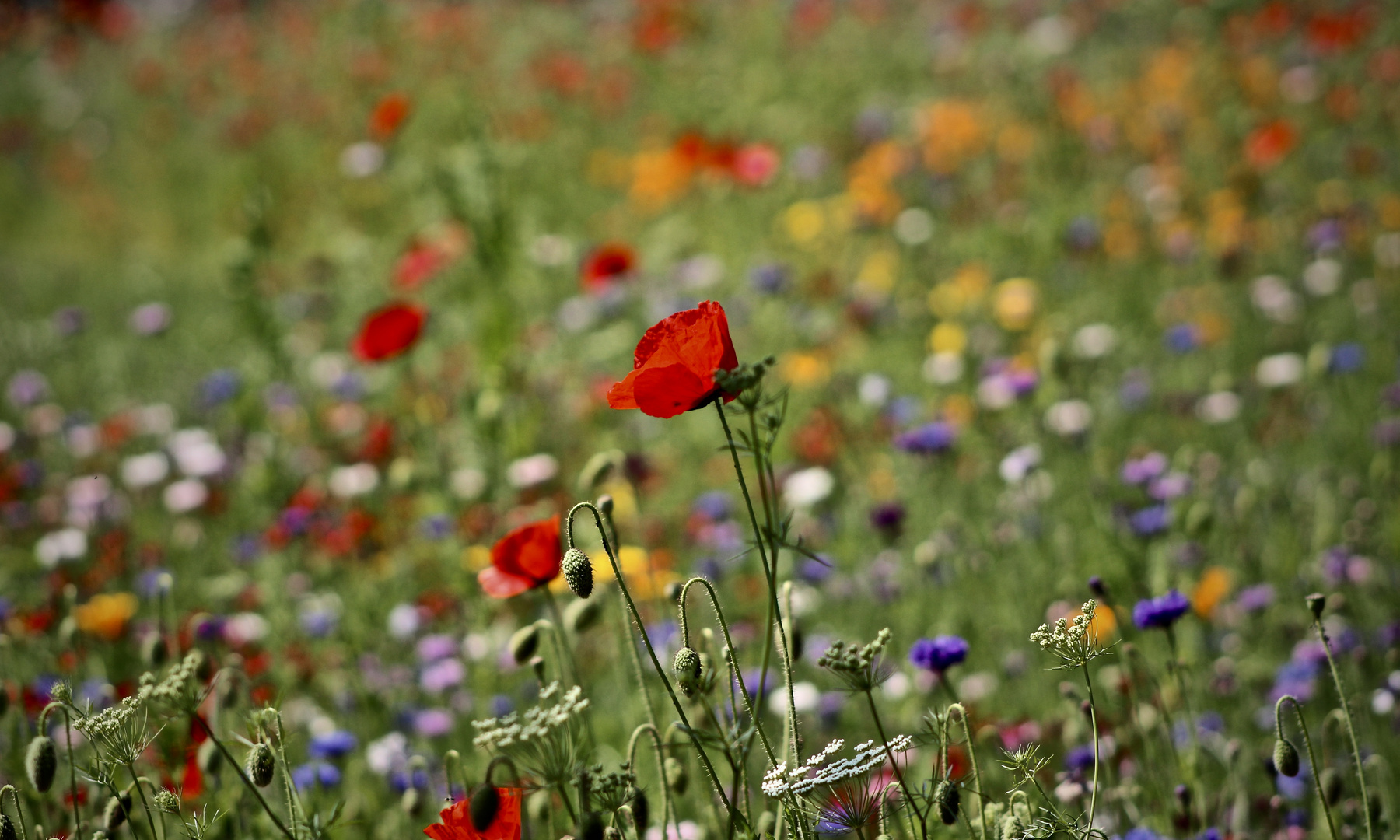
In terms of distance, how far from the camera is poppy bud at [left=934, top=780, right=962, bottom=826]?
4.44 feet

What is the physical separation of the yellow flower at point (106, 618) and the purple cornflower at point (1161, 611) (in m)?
2.42

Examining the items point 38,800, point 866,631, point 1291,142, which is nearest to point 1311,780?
point 866,631

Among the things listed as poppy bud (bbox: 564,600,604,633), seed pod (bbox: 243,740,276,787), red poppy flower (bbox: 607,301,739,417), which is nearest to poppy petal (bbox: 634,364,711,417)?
red poppy flower (bbox: 607,301,739,417)

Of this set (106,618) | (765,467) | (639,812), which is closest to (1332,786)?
(639,812)

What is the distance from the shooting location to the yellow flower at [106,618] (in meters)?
2.84

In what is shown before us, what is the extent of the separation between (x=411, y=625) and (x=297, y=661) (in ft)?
0.95

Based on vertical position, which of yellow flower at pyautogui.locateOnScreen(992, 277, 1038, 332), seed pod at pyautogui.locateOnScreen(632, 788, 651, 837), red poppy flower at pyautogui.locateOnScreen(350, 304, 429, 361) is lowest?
seed pod at pyautogui.locateOnScreen(632, 788, 651, 837)

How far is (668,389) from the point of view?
52.6 inches

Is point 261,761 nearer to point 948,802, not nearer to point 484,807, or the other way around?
point 484,807

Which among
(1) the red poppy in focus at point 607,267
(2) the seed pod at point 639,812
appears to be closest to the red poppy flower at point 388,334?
(1) the red poppy in focus at point 607,267

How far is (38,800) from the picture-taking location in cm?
193

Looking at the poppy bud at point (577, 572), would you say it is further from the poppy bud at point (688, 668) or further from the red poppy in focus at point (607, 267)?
the red poppy in focus at point (607, 267)

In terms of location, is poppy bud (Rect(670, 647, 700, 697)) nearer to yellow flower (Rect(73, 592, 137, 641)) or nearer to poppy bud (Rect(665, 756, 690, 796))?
poppy bud (Rect(665, 756, 690, 796))

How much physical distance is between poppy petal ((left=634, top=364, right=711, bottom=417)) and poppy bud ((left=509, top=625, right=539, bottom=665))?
1.58 ft
